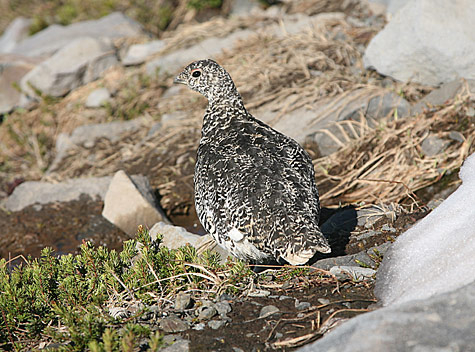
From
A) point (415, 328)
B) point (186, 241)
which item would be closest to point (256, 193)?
point (186, 241)

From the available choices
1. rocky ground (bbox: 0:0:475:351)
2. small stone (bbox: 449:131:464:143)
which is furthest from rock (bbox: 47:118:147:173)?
small stone (bbox: 449:131:464:143)

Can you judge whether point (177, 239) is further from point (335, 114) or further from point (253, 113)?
point (253, 113)

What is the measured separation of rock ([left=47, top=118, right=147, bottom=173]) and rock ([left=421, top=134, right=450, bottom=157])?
511 centimetres

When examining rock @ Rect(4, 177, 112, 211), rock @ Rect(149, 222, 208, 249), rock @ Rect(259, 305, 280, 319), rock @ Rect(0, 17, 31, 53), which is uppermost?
rock @ Rect(259, 305, 280, 319)

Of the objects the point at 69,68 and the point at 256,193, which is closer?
the point at 256,193

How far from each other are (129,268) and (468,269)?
8.40 ft

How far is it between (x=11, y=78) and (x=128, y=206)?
20.7ft

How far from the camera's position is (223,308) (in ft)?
12.8

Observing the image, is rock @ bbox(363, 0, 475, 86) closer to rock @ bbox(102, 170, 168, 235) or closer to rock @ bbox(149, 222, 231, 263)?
rock @ bbox(102, 170, 168, 235)

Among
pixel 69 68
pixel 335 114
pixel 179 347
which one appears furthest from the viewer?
pixel 69 68

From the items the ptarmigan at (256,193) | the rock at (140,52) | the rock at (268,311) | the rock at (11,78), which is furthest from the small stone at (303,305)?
the rock at (11,78)

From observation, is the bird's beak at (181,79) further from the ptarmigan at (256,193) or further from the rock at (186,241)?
the rock at (186,241)

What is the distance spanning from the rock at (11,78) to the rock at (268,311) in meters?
9.84

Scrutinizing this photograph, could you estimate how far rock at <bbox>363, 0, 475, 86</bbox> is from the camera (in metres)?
7.46
